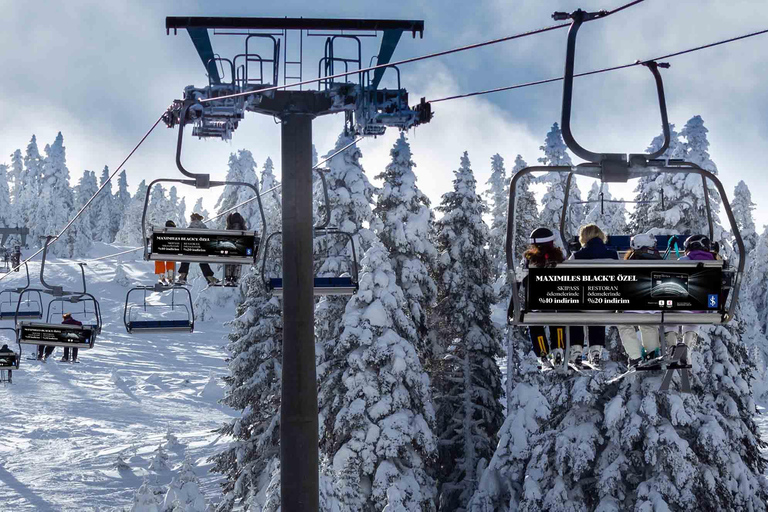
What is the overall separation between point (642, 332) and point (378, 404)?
1786 cm

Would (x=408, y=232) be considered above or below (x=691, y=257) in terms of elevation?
above

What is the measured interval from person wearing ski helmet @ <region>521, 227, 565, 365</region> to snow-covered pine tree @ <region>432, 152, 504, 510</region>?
71.6 feet

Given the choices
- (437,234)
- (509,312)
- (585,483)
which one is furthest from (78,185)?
(509,312)

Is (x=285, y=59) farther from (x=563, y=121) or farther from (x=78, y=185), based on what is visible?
(x=78, y=185)

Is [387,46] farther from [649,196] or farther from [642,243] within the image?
[649,196]

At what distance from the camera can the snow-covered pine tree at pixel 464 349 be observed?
108 ft

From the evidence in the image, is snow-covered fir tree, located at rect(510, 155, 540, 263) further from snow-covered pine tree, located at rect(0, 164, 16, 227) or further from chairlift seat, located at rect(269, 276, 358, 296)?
snow-covered pine tree, located at rect(0, 164, 16, 227)

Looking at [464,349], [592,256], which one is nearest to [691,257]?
[592,256]

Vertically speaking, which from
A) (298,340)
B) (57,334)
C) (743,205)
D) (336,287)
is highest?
(743,205)

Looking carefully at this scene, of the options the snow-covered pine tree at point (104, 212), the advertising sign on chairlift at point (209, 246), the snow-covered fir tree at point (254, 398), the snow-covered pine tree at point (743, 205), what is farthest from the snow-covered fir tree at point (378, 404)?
the snow-covered pine tree at point (104, 212)

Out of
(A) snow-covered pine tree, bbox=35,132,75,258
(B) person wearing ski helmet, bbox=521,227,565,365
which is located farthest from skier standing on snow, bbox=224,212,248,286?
(A) snow-covered pine tree, bbox=35,132,75,258

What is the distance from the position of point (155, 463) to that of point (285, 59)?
3917 cm

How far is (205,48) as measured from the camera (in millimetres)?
15133

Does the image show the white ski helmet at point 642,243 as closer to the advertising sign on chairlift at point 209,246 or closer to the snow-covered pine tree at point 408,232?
the advertising sign on chairlift at point 209,246
